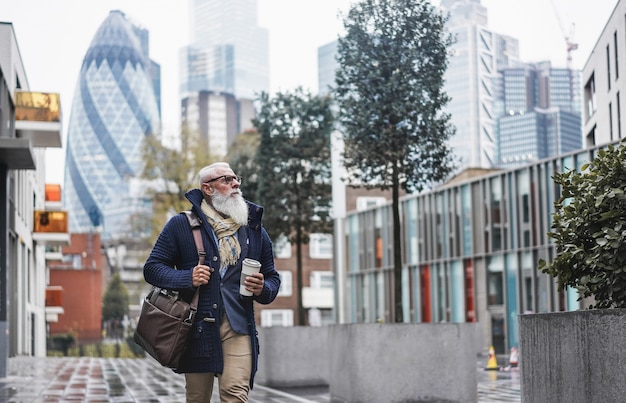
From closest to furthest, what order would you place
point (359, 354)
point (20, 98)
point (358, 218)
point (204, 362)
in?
point (204, 362)
point (359, 354)
point (20, 98)
point (358, 218)

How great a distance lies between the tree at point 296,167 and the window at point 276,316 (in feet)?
196

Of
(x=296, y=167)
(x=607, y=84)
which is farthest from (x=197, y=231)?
(x=607, y=84)

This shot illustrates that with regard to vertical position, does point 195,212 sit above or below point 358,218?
below

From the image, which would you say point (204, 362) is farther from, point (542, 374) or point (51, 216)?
point (51, 216)

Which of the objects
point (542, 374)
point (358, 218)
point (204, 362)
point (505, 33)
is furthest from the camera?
point (505, 33)

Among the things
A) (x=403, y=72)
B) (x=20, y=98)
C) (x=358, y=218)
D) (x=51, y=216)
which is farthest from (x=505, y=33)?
(x=403, y=72)

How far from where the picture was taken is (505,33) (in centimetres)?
7075

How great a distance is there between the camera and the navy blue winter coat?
6273 millimetres

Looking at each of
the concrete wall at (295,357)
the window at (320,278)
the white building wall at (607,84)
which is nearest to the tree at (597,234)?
the concrete wall at (295,357)

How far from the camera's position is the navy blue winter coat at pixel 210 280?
627 cm

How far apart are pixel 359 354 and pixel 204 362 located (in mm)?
7150

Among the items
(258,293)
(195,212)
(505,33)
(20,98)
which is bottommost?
(258,293)

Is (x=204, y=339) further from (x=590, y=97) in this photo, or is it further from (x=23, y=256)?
(x=590, y=97)

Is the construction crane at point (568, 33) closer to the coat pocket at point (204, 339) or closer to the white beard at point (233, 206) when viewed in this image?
the white beard at point (233, 206)
